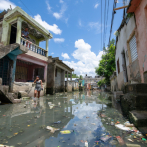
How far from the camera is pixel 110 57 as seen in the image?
17094 mm

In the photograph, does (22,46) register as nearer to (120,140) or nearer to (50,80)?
(50,80)

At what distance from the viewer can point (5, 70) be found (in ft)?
18.0

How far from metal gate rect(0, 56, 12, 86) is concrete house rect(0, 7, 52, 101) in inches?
1.8

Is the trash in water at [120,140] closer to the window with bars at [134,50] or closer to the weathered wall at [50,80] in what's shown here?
the window with bars at [134,50]

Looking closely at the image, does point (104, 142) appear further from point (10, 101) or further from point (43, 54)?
point (43, 54)

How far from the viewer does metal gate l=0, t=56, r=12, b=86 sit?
5.38 metres

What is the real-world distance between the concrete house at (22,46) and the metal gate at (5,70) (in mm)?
46

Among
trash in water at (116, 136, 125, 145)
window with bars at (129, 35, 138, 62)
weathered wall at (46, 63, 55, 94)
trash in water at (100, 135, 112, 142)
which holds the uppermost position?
window with bars at (129, 35, 138, 62)

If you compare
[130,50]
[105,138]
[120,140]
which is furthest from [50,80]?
[120,140]

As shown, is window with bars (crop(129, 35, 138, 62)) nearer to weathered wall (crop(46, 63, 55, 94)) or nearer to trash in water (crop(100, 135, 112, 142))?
trash in water (crop(100, 135, 112, 142))

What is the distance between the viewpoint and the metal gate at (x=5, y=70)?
17.6ft

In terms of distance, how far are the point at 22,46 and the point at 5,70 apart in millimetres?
1653

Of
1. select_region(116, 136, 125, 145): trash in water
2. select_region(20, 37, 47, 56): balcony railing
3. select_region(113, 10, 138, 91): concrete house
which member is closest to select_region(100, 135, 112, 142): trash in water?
select_region(116, 136, 125, 145): trash in water

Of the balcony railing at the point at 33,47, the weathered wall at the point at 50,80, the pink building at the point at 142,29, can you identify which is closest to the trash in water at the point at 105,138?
the pink building at the point at 142,29
